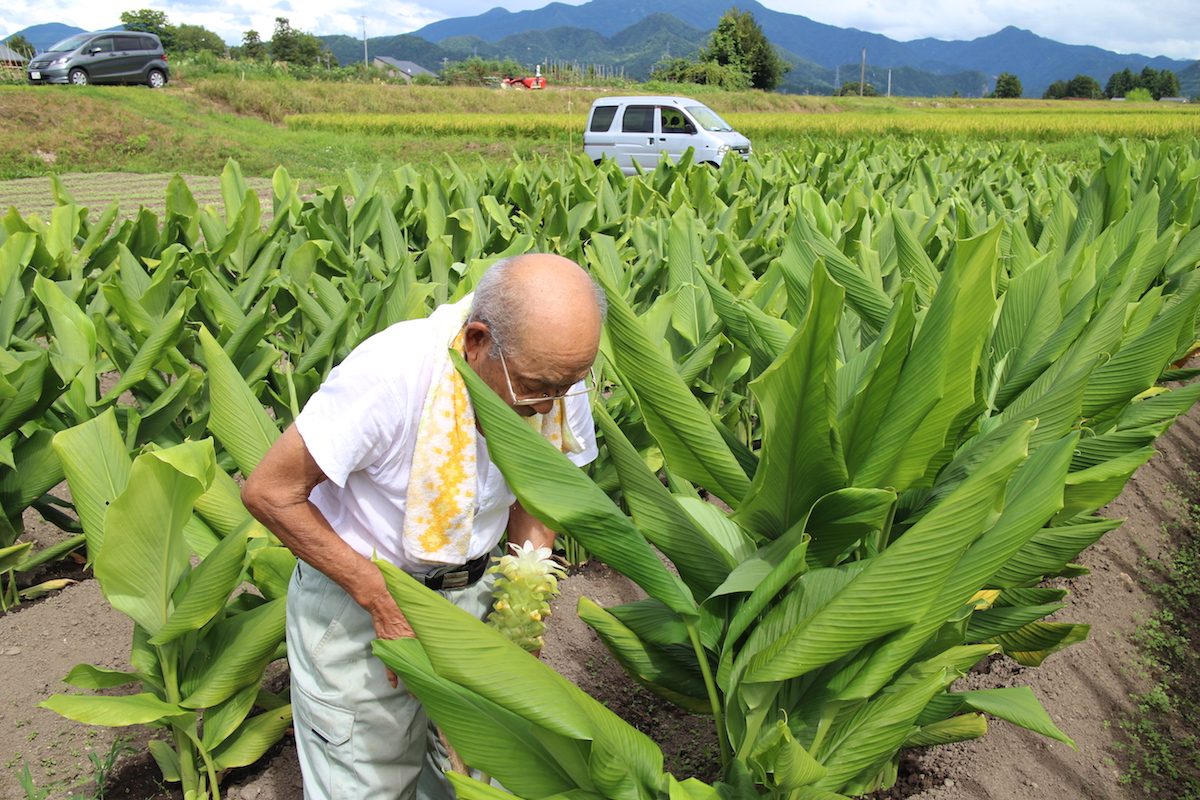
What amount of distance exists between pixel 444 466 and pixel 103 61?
3188 cm

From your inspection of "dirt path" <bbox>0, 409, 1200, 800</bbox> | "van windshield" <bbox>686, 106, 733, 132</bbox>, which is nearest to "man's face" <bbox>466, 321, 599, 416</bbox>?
"dirt path" <bbox>0, 409, 1200, 800</bbox>

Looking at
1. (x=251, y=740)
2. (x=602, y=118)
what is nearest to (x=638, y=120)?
(x=602, y=118)

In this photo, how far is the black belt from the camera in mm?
1884

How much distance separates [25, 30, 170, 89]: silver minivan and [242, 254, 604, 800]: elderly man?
1213 inches

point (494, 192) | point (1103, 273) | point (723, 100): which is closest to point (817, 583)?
point (1103, 273)

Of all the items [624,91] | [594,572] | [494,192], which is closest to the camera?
[594,572]

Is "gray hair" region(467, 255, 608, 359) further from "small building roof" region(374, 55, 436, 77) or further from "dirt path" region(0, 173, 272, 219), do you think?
"small building roof" region(374, 55, 436, 77)

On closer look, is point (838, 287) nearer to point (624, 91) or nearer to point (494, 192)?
point (494, 192)

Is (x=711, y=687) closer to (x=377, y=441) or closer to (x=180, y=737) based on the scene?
(x=377, y=441)

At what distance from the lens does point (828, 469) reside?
1.42 meters

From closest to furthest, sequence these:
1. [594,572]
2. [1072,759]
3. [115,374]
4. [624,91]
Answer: [1072,759], [594,572], [115,374], [624,91]

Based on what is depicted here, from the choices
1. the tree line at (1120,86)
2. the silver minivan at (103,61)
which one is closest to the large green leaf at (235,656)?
the silver minivan at (103,61)

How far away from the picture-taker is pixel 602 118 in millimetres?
18859

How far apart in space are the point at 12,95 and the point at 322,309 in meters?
21.2
